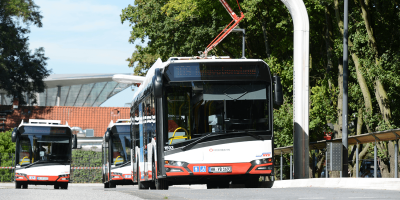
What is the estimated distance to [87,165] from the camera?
4534cm

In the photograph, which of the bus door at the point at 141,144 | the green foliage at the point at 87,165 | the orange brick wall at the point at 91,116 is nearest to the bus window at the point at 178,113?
the bus door at the point at 141,144

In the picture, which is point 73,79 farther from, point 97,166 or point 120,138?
point 120,138

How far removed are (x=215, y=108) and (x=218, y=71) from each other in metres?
0.87

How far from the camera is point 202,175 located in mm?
14336

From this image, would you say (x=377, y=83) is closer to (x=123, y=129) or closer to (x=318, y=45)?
(x=318, y=45)

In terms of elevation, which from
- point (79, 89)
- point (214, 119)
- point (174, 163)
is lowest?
point (174, 163)

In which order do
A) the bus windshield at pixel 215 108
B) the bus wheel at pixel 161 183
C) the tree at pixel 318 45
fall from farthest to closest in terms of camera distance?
the tree at pixel 318 45 < the bus wheel at pixel 161 183 < the bus windshield at pixel 215 108

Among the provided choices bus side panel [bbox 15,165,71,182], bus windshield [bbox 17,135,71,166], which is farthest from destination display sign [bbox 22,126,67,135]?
bus side panel [bbox 15,165,71,182]

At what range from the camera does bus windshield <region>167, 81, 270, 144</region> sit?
1411 centimetres

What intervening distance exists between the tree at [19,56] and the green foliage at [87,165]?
12192 millimetres

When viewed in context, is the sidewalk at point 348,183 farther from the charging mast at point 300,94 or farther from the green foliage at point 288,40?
the green foliage at point 288,40

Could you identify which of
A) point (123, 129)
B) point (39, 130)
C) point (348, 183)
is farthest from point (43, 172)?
point (348, 183)

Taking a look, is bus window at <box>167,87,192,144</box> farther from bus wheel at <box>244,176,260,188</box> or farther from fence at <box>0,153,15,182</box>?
fence at <box>0,153,15,182</box>

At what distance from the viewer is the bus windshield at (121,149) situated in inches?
1099
